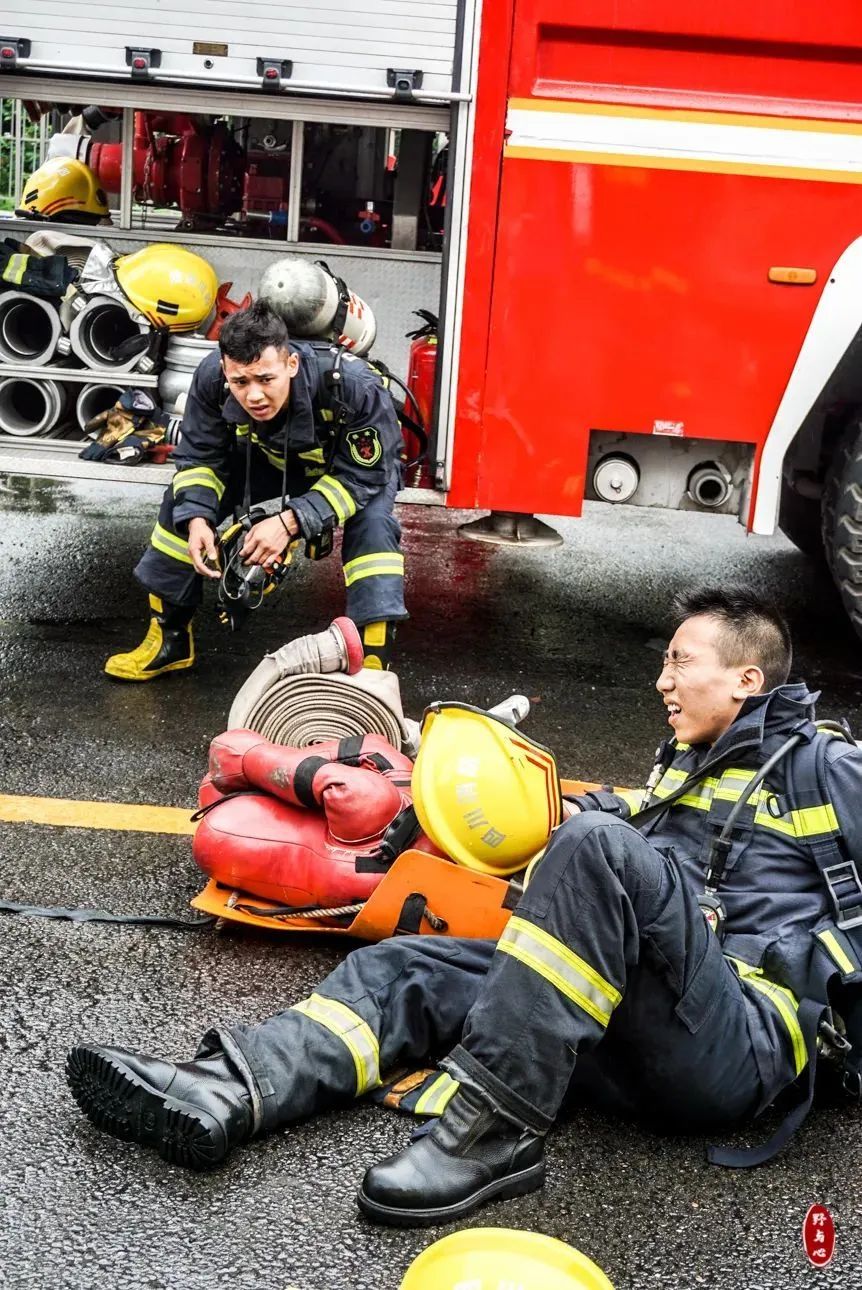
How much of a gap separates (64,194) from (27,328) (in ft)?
3.64

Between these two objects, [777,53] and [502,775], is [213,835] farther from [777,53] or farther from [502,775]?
[777,53]

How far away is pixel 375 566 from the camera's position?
175 inches

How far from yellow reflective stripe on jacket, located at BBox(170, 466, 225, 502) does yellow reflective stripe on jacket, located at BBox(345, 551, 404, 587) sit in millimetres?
483

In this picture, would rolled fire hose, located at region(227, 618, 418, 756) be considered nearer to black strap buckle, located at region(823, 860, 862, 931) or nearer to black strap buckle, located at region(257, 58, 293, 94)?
black strap buckle, located at region(823, 860, 862, 931)

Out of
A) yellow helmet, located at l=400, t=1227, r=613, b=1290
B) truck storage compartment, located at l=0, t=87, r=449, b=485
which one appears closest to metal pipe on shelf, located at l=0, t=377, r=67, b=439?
truck storage compartment, located at l=0, t=87, r=449, b=485

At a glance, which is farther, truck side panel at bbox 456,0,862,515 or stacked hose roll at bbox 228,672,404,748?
truck side panel at bbox 456,0,862,515

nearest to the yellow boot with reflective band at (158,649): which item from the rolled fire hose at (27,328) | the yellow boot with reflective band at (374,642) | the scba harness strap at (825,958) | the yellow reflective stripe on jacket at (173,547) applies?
the yellow reflective stripe on jacket at (173,547)

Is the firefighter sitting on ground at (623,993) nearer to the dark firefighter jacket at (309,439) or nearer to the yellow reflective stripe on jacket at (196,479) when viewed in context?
the dark firefighter jacket at (309,439)

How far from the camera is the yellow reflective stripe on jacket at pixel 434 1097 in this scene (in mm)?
2395

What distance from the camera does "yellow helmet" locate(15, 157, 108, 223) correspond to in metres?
6.20

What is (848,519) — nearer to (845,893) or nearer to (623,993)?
(845,893)

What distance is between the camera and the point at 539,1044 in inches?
85.8

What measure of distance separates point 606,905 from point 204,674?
9.35 feet

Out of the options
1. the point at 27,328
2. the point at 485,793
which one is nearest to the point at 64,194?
the point at 27,328
